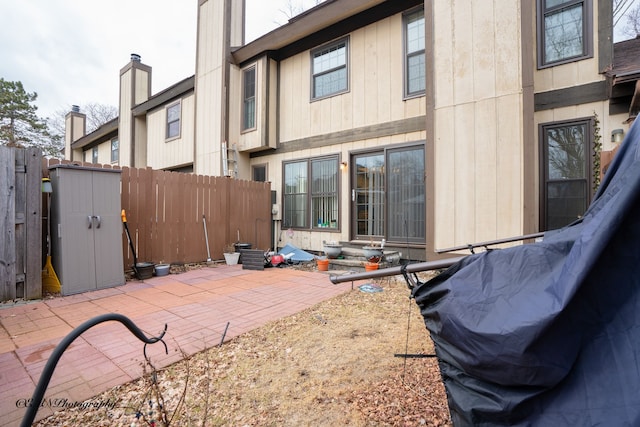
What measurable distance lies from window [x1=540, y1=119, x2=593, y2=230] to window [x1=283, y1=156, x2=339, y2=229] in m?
4.07

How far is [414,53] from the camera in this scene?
6.29m

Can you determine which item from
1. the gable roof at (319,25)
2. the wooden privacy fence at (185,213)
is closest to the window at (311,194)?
the wooden privacy fence at (185,213)

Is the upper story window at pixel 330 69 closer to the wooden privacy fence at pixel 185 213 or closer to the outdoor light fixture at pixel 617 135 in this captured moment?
the wooden privacy fence at pixel 185 213

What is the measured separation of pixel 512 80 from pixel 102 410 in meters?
6.25

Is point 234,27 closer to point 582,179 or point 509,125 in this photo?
point 509,125

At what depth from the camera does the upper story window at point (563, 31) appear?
4762 mm

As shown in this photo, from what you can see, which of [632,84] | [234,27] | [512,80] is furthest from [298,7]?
[632,84]

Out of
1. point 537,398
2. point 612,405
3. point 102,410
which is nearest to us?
point 612,405

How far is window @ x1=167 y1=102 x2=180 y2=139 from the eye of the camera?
1141 centimetres

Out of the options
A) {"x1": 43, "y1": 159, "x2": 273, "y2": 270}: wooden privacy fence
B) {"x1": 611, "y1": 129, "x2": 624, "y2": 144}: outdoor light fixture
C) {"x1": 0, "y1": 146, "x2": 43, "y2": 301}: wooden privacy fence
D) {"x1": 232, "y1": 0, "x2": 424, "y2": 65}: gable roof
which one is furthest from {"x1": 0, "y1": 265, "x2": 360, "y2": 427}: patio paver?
{"x1": 232, "y1": 0, "x2": 424, "y2": 65}: gable roof

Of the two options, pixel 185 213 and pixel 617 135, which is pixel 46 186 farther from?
pixel 617 135

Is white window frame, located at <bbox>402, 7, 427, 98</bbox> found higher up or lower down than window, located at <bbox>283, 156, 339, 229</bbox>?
higher up

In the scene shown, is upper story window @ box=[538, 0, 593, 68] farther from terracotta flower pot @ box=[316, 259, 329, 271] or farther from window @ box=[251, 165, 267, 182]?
window @ box=[251, 165, 267, 182]

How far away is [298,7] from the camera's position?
14.2 m
